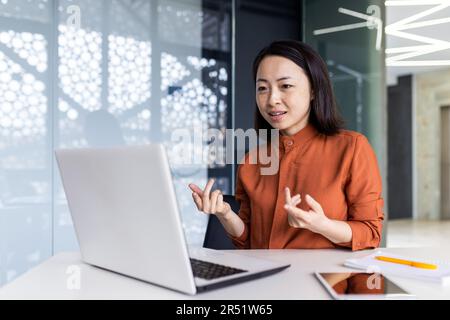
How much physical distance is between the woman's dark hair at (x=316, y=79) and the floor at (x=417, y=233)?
4624mm

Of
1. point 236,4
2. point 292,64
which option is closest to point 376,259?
point 292,64

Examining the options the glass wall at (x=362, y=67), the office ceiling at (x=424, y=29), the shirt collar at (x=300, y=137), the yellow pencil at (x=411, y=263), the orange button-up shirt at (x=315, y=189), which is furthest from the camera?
the office ceiling at (x=424, y=29)

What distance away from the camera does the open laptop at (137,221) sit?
29.9 inches

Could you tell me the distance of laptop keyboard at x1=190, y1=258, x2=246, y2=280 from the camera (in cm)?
91

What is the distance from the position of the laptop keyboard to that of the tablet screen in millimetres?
198

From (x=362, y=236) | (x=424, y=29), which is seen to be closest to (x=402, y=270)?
(x=362, y=236)

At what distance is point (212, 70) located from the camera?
3.80 meters

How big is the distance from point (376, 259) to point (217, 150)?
8.95 feet

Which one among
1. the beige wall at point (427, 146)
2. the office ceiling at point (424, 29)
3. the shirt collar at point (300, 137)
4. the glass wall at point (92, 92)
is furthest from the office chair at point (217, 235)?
the beige wall at point (427, 146)

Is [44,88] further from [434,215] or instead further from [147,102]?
[434,215]

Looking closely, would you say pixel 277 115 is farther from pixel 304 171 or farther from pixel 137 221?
pixel 137 221

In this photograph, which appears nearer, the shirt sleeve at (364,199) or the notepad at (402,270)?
the notepad at (402,270)

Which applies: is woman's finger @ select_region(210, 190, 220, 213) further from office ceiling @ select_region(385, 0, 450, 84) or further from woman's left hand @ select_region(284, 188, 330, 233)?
office ceiling @ select_region(385, 0, 450, 84)

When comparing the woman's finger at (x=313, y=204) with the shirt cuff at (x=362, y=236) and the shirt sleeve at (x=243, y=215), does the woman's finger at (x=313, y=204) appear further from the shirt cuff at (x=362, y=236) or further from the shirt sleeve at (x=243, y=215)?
the shirt sleeve at (x=243, y=215)
